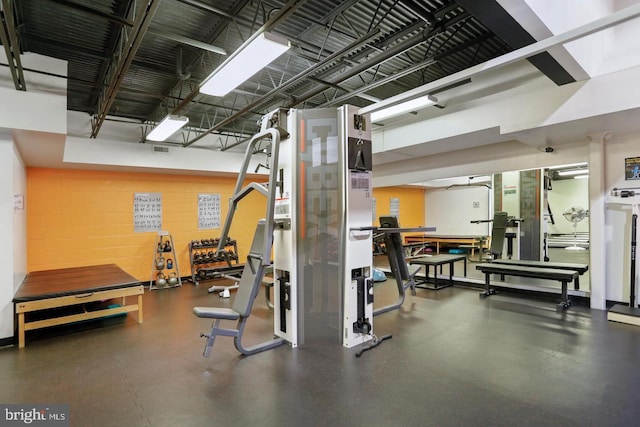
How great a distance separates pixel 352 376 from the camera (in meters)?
2.94

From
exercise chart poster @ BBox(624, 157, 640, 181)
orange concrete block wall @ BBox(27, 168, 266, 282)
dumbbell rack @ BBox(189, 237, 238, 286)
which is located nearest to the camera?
exercise chart poster @ BBox(624, 157, 640, 181)

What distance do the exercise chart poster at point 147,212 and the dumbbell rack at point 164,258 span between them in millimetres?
311

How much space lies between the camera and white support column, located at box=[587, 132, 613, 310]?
15.7ft

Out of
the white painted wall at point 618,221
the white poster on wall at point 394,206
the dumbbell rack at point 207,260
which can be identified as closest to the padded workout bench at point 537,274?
the white painted wall at point 618,221

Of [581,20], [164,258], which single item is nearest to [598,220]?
[581,20]

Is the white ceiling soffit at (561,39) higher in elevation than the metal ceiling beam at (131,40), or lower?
lower

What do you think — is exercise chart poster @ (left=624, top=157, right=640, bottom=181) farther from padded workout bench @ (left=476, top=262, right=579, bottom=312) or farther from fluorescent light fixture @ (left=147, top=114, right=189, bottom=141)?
fluorescent light fixture @ (left=147, top=114, right=189, bottom=141)

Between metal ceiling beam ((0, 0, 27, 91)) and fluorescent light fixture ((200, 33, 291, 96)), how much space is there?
1.53 m

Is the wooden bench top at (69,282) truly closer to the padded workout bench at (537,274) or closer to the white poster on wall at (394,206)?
the padded workout bench at (537,274)

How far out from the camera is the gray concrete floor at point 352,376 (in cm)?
238

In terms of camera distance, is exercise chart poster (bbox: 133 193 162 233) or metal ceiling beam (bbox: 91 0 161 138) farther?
exercise chart poster (bbox: 133 193 162 233)

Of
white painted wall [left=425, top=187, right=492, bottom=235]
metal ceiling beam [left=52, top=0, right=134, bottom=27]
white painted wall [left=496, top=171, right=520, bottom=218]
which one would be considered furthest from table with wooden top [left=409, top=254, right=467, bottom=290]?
metal ceiling beam [left=52, top=0, right=134, bottom=27]

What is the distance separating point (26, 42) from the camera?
3.92 metres

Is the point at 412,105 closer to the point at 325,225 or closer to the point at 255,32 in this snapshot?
the point at 325,225
